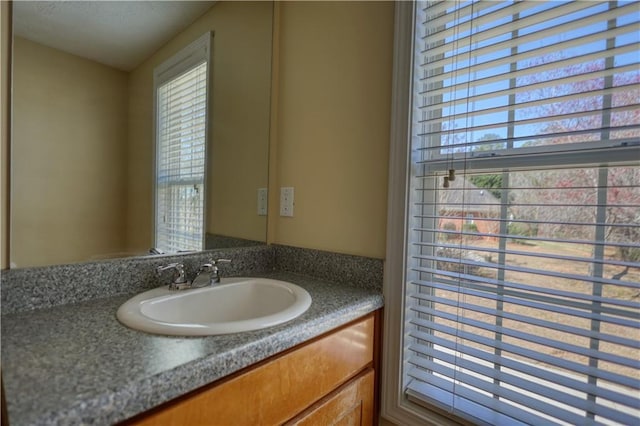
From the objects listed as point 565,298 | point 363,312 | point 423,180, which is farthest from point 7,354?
point 565,298

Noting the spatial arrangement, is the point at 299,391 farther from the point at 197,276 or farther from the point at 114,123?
the point at 114,123

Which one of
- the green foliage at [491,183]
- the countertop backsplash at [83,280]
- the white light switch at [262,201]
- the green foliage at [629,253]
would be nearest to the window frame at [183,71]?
the countertop backsplash at [83,280]

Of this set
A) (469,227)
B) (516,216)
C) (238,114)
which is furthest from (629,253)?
(238,114)

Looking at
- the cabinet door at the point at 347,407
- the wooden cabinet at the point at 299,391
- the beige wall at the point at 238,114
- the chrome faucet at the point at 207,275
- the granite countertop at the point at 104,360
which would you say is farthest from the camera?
the beige wall at the point at 238,114

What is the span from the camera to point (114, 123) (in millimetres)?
995

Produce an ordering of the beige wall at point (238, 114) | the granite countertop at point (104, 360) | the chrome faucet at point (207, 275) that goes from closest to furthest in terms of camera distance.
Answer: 1. the granite countertop at point (104, 360)
2. the chrome faucet at point (207, 275)
3. the beige wall at point (238, 114)

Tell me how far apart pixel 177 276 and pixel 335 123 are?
2.48 ft

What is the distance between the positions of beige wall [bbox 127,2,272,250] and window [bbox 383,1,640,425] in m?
0.61

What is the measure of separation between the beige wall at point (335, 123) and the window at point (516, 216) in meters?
0.08

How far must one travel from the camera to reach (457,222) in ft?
3.08

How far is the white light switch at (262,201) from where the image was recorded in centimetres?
135

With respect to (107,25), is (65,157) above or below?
below

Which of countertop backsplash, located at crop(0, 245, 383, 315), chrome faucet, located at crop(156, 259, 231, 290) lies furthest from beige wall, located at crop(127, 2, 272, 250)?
chrome faucet, located at crop(156, 259, 231, 290)

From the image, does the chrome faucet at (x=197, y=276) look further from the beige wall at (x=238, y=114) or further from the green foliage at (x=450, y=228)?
the green foliage at (x=450, y=228)
